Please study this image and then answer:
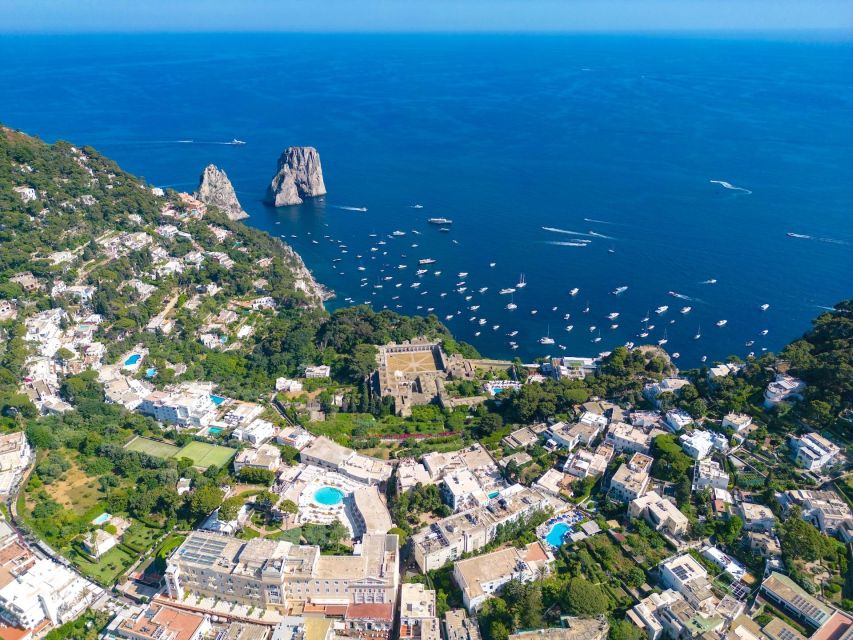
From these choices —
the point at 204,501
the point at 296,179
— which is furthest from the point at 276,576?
the point at 296,179

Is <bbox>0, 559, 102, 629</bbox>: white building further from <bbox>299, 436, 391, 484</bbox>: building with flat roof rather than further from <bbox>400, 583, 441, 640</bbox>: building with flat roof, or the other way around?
<bbox>400, 583, 441, 640</bbox>: building with flat roof

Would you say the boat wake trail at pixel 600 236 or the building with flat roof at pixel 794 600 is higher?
the building with flat roof at pixel 794 600

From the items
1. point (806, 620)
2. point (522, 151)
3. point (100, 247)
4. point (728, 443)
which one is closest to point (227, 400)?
point (100, 247)

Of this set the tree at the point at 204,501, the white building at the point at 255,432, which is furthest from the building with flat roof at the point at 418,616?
the white building at the point at 255,432

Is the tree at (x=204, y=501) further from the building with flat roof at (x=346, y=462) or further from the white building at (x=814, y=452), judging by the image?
the white building at (x=814, y=452)

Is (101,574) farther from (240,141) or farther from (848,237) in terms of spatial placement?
(240,141)

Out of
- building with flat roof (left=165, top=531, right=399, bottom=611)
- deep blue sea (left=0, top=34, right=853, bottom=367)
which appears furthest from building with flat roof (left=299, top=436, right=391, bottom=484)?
deep blue sea (left=0, top=34, right=853, bottom=367)
